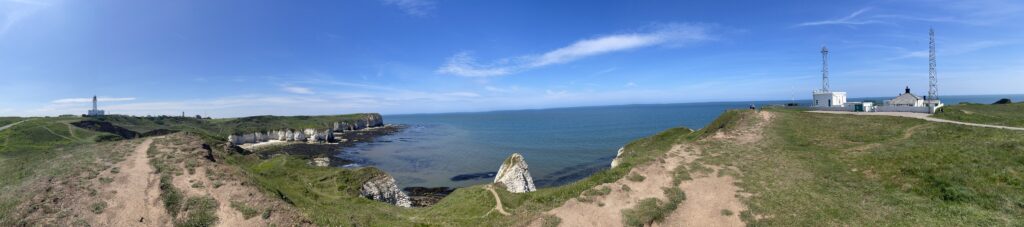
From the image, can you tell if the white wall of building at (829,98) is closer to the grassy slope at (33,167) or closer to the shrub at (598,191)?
the shrub at (598,191)

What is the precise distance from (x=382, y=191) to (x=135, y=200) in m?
15.2

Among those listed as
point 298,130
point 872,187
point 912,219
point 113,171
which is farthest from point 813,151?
point 298,130

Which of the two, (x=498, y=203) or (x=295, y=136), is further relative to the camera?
(x=295, y=136)

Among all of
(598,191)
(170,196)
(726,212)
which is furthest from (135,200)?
(726,212)

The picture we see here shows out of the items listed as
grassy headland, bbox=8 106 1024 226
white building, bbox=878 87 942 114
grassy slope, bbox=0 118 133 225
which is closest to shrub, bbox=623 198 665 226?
grassy headland, bbox=8 106 1024 226

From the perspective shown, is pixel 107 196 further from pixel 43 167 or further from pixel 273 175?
pixel 273 175

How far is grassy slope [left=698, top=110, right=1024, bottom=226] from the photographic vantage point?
1413 cm

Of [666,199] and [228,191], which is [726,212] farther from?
[228,191]

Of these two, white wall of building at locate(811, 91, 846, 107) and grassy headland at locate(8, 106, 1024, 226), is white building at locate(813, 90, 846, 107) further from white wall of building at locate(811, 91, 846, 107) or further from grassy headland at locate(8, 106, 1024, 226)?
grassy headland at locate(8, 106, 1024, 226)

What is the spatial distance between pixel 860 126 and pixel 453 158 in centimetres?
5471

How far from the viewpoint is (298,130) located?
347 feet

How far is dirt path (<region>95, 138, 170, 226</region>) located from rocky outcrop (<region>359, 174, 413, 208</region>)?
1177cm

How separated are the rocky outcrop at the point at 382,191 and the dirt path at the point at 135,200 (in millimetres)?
11768

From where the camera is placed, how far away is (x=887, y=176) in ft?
Answer: 60.0
